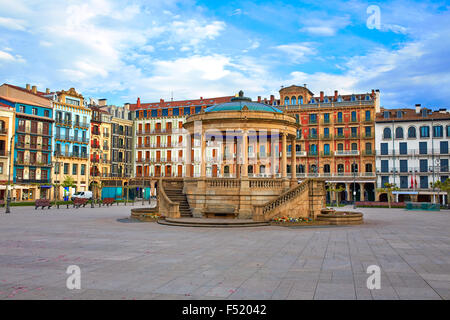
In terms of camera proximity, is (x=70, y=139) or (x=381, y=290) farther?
(x=70, y=139)

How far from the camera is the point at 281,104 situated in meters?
79.1

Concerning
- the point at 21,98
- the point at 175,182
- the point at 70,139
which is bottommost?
the point at 175,182

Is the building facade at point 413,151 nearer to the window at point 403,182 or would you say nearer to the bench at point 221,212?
the window at point 403,182

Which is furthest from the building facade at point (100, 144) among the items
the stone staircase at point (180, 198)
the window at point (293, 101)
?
the stone staircase at point (180, 198)

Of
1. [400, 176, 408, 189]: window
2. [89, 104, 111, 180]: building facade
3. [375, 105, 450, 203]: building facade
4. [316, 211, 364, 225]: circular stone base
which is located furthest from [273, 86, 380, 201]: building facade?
[316, 211, 364, 225]: circular stone base

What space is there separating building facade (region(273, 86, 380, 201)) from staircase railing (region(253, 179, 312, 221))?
46.7 metres

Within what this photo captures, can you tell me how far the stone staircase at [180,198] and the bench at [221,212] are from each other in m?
1.50

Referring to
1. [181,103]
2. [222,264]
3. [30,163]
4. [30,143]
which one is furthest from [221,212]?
[181,103]

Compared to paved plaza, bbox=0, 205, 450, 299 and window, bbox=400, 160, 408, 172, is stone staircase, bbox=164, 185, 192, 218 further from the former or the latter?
window, bbox=400, 160, 408, 172

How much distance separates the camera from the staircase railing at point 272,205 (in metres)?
24.1
